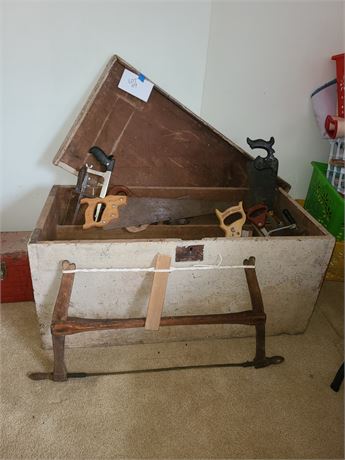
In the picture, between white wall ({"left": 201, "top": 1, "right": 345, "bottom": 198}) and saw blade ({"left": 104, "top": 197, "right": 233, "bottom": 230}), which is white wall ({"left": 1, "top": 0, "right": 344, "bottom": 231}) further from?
saw blade ({"left": 104, "top": 197, "right": 233, "bottom": 230})

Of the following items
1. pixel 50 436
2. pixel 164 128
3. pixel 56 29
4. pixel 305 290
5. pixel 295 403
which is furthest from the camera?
pixel 164 128

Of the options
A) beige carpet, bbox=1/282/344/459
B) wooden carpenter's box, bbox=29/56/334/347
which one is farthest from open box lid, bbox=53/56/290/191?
beige carpet, bbox=1/282/344/459

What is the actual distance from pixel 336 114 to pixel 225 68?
48 cm

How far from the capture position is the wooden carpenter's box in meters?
1.00

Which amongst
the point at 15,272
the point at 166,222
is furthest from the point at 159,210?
the point at 15,272

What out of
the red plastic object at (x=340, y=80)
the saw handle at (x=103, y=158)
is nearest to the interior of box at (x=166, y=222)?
the saw handle at (x=103, y=158)

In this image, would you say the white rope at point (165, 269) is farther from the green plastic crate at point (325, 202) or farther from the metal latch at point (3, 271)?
the green plastic crate at point (325, 202)

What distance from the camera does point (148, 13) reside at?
1.30 m

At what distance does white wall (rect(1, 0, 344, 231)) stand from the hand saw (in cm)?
41

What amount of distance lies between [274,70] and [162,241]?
0.93 metres

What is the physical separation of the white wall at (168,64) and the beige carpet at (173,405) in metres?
0.68

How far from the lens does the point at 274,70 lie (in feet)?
4.76

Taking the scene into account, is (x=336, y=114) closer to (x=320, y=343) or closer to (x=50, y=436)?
(x=320, y=343)

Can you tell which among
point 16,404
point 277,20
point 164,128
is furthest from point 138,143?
point 16,404
